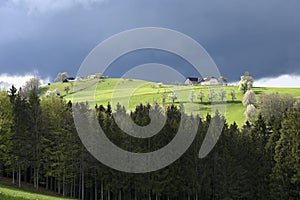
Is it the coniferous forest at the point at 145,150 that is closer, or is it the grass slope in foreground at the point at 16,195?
the grass slope in foreground at the point at 16,195

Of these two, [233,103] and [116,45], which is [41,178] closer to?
[116,45]

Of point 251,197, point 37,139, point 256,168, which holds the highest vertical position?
point 37,139

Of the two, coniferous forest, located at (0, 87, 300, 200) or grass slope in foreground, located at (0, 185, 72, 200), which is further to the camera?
coniferous forest, located at (0, 87, 300, 200)

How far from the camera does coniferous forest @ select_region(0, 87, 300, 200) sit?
208ft

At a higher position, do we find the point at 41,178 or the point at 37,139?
the point at 37,139

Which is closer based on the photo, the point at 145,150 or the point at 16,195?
the point at 16,195

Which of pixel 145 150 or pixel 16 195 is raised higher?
pixel 16 195

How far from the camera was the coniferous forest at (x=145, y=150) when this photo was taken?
6328 centimetres

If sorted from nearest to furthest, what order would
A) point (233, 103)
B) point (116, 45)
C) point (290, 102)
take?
point (116, 45) → point (290, 102) → point (233, 103)

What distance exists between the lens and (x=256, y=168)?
223 feet

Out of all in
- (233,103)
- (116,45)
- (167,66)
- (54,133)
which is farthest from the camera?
(233,103)

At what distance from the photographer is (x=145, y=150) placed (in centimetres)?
6494

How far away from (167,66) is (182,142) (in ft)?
76.4

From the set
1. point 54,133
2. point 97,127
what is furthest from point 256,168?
point 54,133
